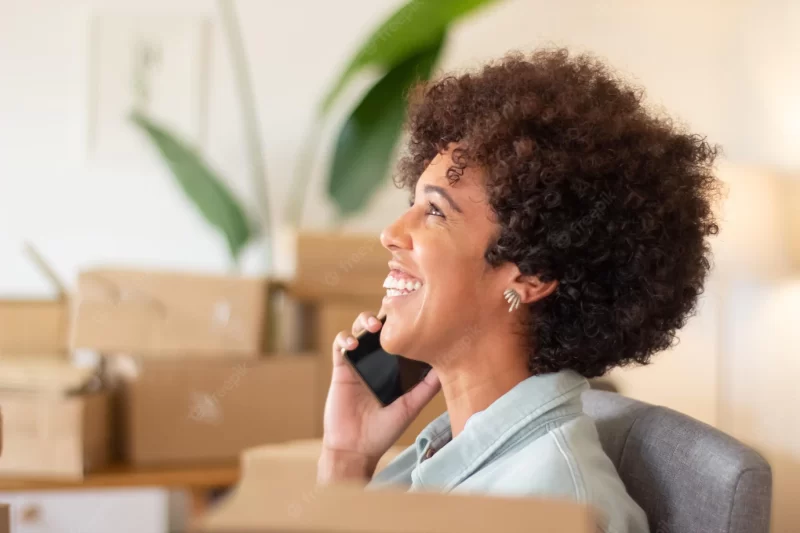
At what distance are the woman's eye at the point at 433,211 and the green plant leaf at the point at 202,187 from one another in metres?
1.29

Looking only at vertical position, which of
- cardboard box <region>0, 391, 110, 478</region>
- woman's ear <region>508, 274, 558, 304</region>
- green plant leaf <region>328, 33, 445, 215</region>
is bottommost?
cardboard box <region>0, 391, 110, 478</region>

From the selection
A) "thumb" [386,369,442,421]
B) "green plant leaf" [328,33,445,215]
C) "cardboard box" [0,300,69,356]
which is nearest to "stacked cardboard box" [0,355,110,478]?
"cardboard box" [0,300,69,356]

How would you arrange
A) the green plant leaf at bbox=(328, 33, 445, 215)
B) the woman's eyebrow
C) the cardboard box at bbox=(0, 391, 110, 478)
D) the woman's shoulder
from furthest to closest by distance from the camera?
the green plant leaf at bbox=(328, 33, 445, 215) < the cardboard box at bbox=(0, 391, 110, 478) < the woman's eyebrow < the woman's shoulder

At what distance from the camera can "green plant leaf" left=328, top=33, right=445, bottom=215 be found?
2.10m

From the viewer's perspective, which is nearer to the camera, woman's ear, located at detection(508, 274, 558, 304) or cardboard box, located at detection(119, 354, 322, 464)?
woman's ear, located at detection(508, 274, 558, 304)

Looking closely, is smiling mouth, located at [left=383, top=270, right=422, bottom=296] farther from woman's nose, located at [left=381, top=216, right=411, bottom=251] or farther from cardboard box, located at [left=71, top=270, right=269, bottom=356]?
cardboard box, located at [left=71, top=270, right=269, bottom=356]

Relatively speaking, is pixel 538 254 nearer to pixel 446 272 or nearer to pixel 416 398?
pixel 446 272

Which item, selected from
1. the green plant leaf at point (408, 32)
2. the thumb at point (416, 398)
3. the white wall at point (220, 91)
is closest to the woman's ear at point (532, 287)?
the thumb at point (416, 398)

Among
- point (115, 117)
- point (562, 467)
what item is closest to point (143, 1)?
point (115, 117)

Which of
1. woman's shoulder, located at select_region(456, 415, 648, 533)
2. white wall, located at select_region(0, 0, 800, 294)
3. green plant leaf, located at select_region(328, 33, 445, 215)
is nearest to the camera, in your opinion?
woman's shoulder, located at select_region(456, 415, 648, 533)

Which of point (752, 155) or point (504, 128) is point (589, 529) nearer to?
point (504, 128)

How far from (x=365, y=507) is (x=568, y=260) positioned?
622 mm

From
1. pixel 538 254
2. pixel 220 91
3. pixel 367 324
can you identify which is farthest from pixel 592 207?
pixel 220 91

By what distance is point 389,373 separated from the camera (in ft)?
4.01
